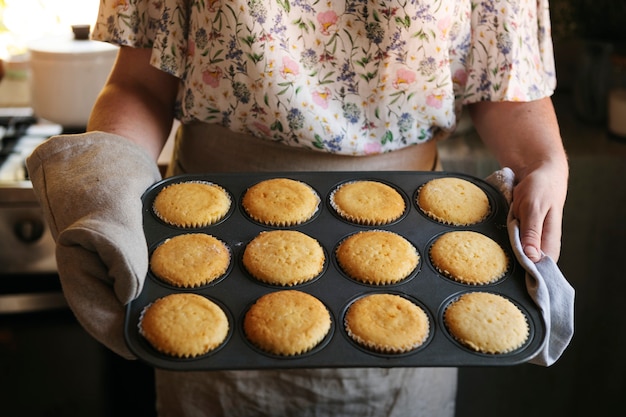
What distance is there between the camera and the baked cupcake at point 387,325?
1.14 metres

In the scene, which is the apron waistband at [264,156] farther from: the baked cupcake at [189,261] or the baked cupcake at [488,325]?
the baked cupcake at [488,325]

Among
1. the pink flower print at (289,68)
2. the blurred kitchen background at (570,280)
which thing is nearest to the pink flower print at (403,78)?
the pink flower print at (289,68)

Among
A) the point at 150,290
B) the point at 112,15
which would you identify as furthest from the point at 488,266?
the point at 112,15

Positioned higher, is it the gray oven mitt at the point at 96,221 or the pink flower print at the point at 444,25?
the pink flower print at the point at 444,25

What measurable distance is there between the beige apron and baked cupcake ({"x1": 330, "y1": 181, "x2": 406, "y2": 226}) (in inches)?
4.1

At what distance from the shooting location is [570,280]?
7.97 feet

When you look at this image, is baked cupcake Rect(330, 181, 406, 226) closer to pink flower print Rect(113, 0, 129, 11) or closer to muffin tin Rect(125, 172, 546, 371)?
muffin tin Rect(125, 172, 546, 371)

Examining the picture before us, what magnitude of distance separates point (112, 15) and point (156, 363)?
802 mm

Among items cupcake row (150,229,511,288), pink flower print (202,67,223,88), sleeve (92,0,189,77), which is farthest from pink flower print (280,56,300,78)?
cupcake row (150,229,511,288)

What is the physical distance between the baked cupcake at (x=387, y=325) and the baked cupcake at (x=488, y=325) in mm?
57

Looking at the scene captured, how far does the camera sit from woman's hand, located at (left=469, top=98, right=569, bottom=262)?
1.29 m

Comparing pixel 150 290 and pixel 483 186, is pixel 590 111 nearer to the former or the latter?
pixel 483 186

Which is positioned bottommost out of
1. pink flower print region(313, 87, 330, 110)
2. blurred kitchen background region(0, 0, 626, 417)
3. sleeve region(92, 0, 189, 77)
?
blurred kitchen background region(0, 0, 626, 417)

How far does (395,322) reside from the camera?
117 centimetres
